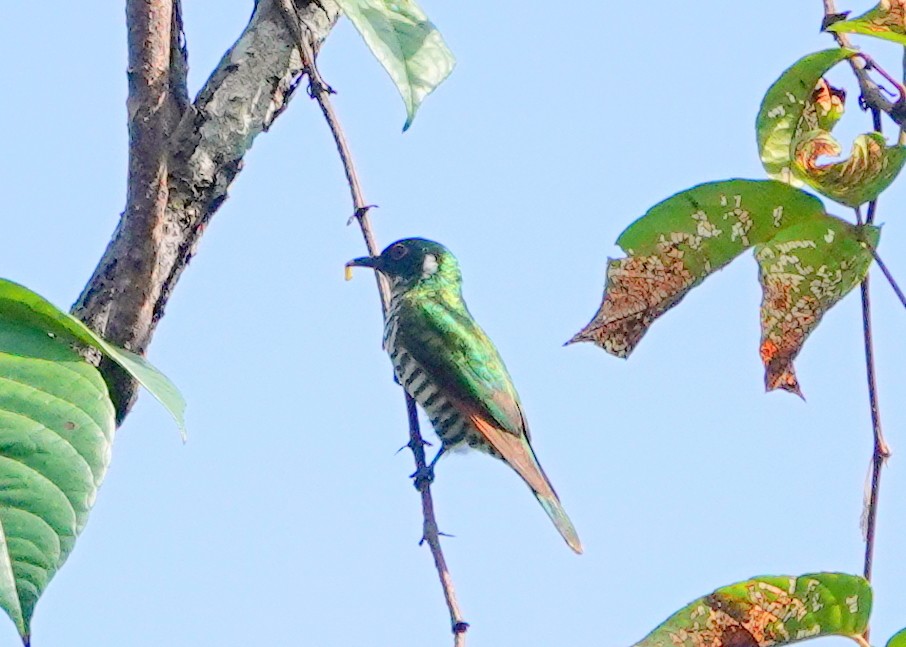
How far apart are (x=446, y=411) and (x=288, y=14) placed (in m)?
2.45

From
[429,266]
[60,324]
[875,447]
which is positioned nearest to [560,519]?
[429,266]

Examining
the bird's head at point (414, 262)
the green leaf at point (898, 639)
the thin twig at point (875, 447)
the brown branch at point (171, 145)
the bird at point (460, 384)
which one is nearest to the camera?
the green leaf at point (898, 639)

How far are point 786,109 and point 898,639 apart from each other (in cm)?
73

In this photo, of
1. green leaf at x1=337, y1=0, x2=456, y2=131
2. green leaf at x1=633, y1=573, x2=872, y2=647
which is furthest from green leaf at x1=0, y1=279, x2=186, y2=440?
green leaf at x1=633, y1=573, x2=872, y2=647

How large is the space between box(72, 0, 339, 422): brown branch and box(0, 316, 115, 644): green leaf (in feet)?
2.84

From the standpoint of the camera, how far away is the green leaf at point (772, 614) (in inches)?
57.3

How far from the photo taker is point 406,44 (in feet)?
6.41

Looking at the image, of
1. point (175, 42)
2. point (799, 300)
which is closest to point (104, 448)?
point (799, 300)

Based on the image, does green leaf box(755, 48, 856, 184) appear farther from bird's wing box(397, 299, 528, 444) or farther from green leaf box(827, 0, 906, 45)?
bird's wing box(397, 299, 528, 444)

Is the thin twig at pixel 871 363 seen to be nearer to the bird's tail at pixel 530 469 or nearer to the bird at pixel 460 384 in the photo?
the bird's tail at pixel 530 469

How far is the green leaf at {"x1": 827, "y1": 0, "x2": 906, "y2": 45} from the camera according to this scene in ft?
5.10

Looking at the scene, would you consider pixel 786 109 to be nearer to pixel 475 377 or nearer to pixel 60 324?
pixel 60 324

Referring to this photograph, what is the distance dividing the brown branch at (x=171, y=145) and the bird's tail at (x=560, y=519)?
2.13m

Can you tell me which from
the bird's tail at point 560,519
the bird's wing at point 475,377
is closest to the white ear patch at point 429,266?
the bird's wing at point 475,377
